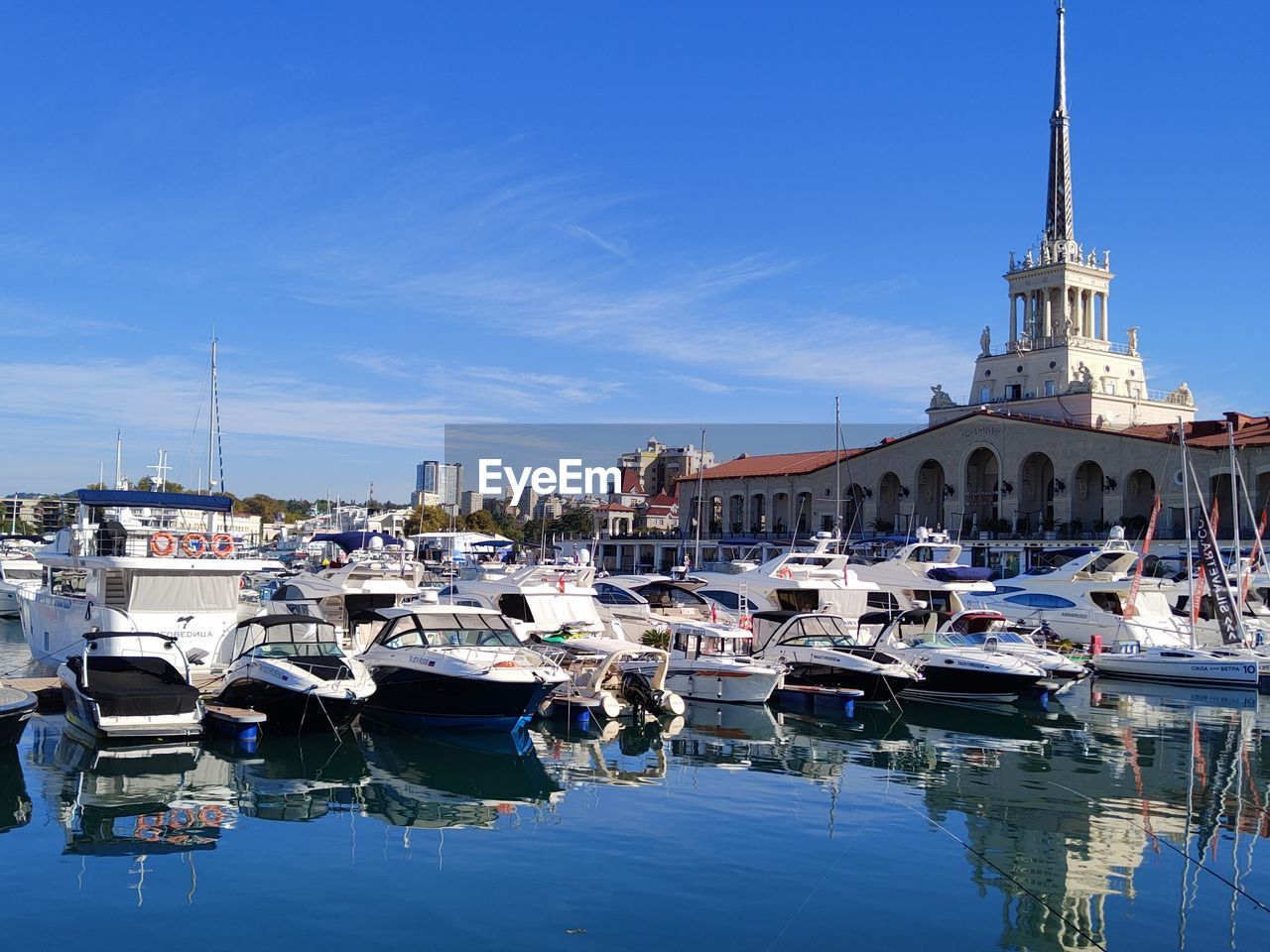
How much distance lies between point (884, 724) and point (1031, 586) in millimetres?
18317

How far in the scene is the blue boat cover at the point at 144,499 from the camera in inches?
1195

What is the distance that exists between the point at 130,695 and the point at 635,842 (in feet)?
35.4

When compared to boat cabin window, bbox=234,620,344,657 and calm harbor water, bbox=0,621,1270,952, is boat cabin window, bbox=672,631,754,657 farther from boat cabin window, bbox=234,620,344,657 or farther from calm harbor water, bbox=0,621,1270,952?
boat cabin window, bbox=234,620,344,657

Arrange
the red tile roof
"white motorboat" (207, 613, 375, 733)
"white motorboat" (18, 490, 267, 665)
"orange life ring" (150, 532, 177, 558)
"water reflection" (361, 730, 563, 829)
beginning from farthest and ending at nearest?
the red tile roof, "orange life ring" (150, 532, 177, 558), "white motorboat" (18, 490, 267, 665), "white motorboat" (207, 613, 375, 733), "water reflection" (361, 730, 563, 829)

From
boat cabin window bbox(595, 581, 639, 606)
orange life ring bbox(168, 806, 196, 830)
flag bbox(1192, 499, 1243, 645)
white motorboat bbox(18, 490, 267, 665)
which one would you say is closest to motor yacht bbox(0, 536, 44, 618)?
white motorboat bbox(18, 490, 267, 665)

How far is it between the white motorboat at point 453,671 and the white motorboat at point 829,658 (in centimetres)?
872

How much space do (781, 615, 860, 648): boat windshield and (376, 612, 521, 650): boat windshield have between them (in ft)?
30.7

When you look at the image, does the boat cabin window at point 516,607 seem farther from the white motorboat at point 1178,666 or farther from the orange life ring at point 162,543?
the white motorboat at point 1178,666

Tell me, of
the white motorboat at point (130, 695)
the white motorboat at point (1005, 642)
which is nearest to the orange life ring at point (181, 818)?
the white motorboat at point (130, 695)

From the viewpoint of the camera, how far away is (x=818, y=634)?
1280 inches

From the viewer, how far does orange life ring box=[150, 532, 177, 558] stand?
1057 inches

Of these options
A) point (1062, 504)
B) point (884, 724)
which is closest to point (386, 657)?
point (884, 724)

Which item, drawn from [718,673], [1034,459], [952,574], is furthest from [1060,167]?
[718,673]

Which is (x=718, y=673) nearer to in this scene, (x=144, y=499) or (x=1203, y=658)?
(x=144, y=499)
